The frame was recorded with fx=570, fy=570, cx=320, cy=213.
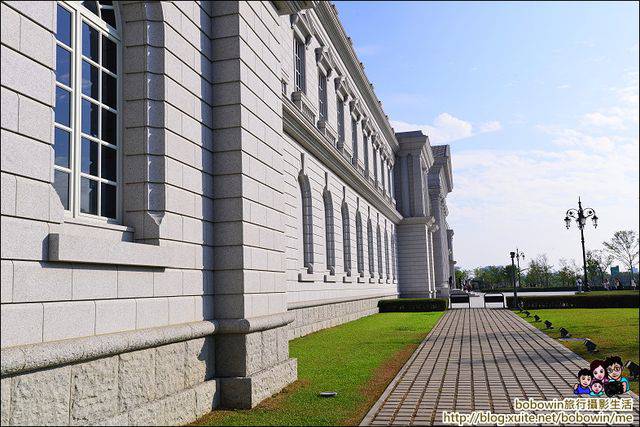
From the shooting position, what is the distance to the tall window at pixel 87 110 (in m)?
5.84

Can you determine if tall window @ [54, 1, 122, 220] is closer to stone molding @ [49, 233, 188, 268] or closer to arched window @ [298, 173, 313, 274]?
stone molding @ [49, 233, 188, 268]

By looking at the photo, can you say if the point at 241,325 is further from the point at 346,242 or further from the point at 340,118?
the point at 340,118

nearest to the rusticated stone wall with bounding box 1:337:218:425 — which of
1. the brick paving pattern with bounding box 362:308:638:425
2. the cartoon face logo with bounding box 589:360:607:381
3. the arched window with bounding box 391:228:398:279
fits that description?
the brick paving pattern with bounding box 362:308:638:425

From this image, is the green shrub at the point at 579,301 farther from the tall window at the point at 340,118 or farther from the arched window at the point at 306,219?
the arched window at the point at 306,219

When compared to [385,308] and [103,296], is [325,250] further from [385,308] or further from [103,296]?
[103,296]

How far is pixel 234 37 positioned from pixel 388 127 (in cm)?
3077

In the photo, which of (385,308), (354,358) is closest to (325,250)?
(354,358)

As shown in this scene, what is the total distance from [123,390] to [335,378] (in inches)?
182

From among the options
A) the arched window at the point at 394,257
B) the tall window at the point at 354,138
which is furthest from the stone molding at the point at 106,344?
the arched window at the point at 394,257

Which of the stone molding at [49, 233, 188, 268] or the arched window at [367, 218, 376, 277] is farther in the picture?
the arched window at [367, 218, 376, 277]

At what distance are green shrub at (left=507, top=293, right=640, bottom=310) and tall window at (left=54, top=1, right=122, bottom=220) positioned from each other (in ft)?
94.3

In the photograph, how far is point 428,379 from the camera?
9711mm

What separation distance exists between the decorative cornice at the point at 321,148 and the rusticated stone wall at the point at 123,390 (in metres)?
10.2

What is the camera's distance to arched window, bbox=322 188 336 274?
72.3 ft
